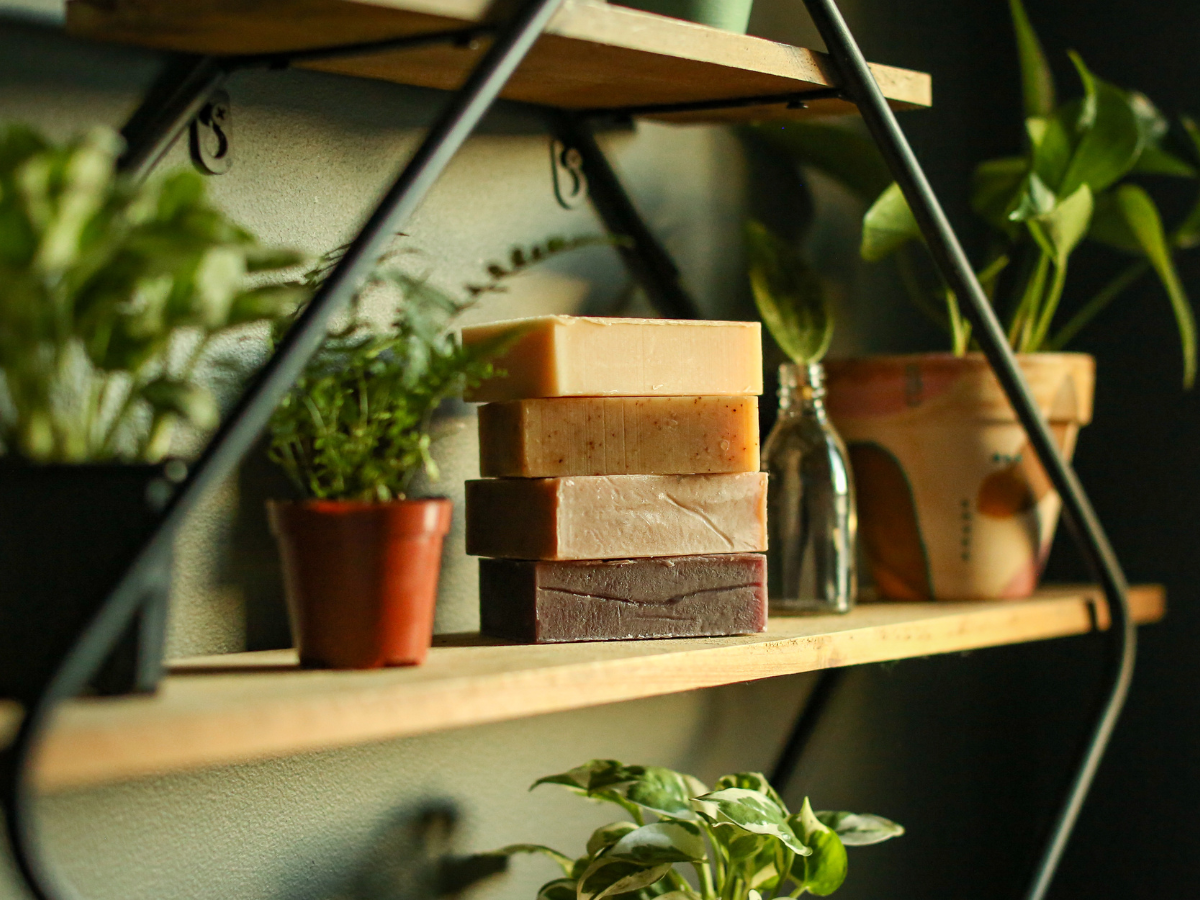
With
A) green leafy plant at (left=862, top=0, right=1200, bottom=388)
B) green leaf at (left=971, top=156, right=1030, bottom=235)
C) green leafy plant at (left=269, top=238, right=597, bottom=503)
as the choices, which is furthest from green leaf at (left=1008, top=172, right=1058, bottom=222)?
green leafy plant at (left=269, top=238, right=597, bottom=503)

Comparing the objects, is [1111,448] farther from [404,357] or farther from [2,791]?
[2,791]

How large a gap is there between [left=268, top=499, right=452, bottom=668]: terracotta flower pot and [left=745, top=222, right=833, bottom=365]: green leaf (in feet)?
1.58

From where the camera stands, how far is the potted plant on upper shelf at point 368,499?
0.69 metres

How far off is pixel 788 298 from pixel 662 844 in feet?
1.60

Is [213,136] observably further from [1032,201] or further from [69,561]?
[1032,201]

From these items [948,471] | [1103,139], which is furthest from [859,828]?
[1103,139]

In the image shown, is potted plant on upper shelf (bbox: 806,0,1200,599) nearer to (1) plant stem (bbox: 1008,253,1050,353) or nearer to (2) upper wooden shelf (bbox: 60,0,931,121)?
(1) plant stem (bbox: 1008,253,1050,353)

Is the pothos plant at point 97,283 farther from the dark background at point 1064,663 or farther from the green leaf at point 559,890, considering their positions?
the dark background at point 1064,663

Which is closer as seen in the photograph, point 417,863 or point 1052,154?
point 417,863

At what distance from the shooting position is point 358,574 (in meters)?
0.69

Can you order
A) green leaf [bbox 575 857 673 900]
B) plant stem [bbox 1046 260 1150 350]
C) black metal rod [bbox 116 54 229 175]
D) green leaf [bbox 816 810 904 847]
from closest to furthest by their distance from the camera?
1. black metal rod [bbox 116 54 229 175]
2. green leaf [bbox 575 857 673 900]
3. green leaf [bbox 816 810 904 847]
4. plant stem [bbox 1046 260 1150 350]

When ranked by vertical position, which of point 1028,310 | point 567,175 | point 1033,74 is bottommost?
point 1028,310

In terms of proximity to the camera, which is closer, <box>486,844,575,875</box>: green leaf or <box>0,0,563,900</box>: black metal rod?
<box>0,0,563,900</box>: black metal rod

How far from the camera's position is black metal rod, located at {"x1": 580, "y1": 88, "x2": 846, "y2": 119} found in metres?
0.96
